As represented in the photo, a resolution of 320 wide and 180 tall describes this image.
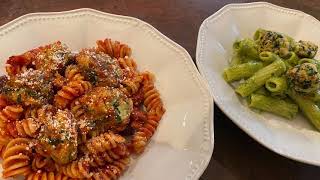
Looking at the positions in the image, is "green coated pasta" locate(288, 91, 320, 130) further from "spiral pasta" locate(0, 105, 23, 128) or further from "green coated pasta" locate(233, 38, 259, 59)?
"spiral pasta" locate(0, 105, 23, 128)

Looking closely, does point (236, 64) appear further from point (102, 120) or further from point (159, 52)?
point (102, 120)

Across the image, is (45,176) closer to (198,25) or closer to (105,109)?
(105,109)

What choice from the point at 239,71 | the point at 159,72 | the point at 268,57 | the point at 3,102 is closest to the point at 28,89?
the point at 3,102

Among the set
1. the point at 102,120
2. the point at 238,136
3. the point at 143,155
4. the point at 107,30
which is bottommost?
the point at 238,136

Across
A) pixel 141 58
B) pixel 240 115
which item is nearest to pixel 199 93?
pixel 240 115

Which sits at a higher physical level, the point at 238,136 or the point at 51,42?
the point at 51,42

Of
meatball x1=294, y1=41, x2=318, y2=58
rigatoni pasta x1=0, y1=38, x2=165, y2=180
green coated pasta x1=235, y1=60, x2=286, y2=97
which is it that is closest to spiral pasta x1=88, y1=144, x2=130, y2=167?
rigatoni pasta x1=0, y1=38, x2=165, y2=180

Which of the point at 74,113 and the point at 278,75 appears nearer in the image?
the point at 74,113
